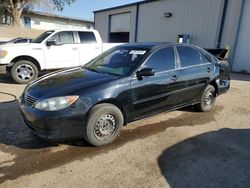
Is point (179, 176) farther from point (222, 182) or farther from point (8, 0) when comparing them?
point (8, 0)

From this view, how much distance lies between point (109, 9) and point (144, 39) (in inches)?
260

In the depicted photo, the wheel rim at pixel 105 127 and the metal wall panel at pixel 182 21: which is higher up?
the metal wall panel at pixel 182 21

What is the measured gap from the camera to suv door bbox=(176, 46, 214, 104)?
4684mm

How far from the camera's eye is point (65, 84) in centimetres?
362

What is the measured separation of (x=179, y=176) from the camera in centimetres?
296

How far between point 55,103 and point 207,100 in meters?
3.69

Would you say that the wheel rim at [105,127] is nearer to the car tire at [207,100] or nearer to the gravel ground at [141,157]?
the gravel ground at [141,157]

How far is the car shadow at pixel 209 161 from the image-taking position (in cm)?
288

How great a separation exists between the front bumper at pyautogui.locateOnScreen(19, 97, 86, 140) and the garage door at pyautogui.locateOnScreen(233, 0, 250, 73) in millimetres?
12507

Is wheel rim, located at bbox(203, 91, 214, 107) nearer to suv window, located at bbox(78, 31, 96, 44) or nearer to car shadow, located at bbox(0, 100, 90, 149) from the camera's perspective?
car shadow, located at bbox(0, 100, 90, 149)

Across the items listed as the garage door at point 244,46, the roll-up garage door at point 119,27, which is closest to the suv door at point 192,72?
the garage door at point 244,46

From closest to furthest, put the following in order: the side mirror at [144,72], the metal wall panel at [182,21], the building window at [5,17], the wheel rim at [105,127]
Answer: the wheel rim at [105,127]
the side mirror at [144,72]
the metal wall panel at [182,21]
the building window at [5,17]

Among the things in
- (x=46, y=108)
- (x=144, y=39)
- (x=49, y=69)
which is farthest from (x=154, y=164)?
(x=144, y=39)

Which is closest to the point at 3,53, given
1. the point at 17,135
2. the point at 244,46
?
the point at 17,135
